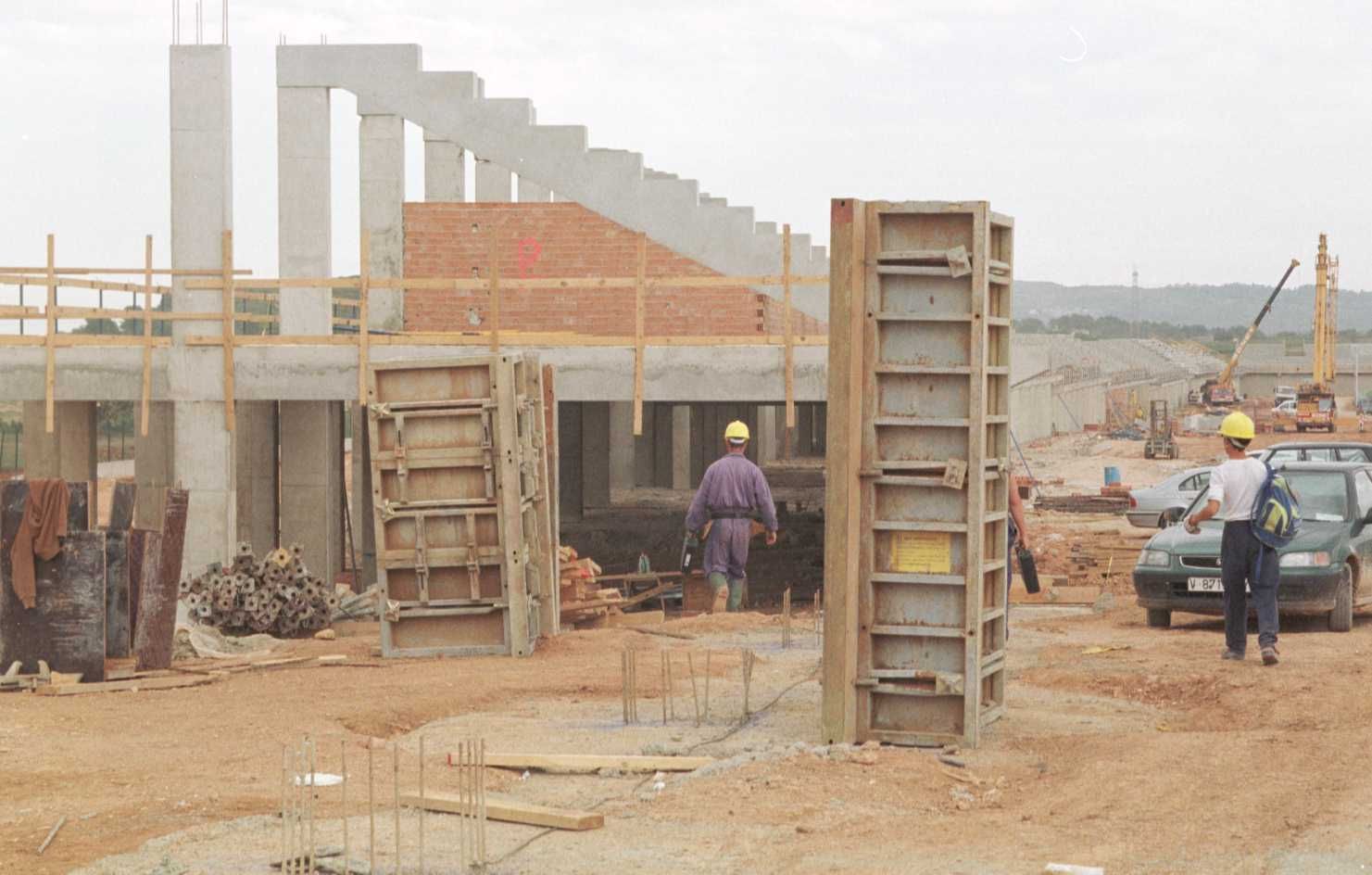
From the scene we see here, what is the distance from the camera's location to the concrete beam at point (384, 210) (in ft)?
78.5

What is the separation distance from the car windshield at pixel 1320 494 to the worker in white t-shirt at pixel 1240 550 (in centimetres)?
258

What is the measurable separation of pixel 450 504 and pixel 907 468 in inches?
186

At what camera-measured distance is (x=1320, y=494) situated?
49.8 ft

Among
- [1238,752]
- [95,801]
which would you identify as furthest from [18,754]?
[1238,752]

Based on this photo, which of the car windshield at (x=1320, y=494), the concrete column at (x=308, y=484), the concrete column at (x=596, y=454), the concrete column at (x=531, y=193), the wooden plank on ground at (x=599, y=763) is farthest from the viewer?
the concrete column at (x=531, y=193)

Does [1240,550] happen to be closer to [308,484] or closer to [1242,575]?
[1242,575]

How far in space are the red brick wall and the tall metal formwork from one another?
14.4 m

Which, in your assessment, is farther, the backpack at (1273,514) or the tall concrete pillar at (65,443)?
the tall concrete pillar at (65,443)

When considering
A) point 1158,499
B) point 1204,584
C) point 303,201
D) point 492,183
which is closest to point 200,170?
point 303,201

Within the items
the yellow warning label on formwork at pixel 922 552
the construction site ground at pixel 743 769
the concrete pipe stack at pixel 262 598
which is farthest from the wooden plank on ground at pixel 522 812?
the concrete pipe stack at pixel 262 598

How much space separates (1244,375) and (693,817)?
122 metres

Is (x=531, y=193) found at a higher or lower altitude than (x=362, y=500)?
higher

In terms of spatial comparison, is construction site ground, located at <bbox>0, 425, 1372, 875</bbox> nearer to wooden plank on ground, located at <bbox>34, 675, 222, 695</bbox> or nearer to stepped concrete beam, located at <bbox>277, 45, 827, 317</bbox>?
wooden plank on ground, located at <bbox>34, 675, 222, 695</bbox>

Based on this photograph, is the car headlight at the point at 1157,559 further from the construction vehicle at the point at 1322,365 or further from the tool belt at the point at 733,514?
the construction vehicle at the point at 1322,365
